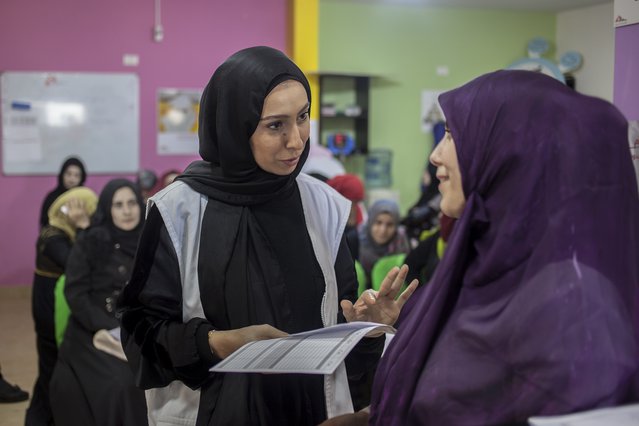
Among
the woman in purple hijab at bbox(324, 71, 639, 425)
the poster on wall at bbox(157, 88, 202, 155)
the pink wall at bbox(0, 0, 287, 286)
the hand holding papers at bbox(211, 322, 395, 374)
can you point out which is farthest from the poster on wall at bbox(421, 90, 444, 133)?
the woman in purple hijab at bbox(324, 71, 639, 425)

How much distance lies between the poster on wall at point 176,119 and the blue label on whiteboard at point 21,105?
4.25 ft

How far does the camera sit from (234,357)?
1233 millimetres

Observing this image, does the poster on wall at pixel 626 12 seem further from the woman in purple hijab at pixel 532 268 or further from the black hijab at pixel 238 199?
the black hijab at pixel 238 199

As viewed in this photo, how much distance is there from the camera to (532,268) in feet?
3.35

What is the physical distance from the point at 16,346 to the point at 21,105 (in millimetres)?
2787

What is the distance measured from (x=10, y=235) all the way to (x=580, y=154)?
715 centimetres

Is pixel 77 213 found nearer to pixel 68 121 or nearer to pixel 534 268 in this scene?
pixel 68 121

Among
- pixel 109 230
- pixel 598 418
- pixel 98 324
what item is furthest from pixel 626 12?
pixel 109 230

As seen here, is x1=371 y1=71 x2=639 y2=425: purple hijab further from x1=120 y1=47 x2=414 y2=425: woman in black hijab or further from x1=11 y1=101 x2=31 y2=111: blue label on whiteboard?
x1=11 y1=101 x2=31 y2=111: blue label on whiteboard

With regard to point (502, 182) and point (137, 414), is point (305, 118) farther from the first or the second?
point (137, 414)

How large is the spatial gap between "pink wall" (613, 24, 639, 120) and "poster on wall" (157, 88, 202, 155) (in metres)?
6.30

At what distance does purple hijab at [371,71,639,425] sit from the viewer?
98 centimetres

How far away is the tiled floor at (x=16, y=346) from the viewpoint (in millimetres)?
4077

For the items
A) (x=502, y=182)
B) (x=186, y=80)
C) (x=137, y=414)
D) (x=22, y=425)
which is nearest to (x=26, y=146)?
(x=186, y=80)
